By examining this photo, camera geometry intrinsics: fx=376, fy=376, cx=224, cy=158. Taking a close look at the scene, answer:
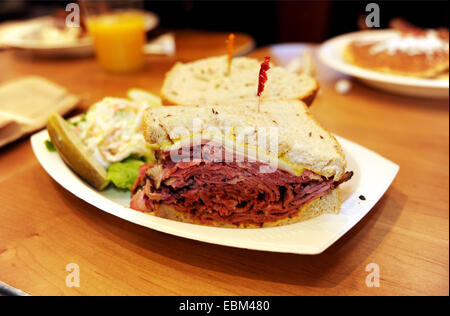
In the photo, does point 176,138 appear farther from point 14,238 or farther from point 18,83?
point 18,83

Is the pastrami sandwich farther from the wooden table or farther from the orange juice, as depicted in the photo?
the orange juice

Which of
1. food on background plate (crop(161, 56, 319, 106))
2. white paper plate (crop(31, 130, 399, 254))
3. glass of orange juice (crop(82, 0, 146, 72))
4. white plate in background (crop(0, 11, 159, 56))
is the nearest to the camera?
white paper plate (crop(31, 130, 399, 254))

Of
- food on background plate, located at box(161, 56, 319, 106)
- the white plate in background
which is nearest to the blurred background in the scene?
the white plate in background

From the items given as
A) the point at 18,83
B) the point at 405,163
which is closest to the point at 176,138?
the point at 405,163

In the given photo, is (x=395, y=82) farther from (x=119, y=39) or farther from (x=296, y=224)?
(x=119, y=39)

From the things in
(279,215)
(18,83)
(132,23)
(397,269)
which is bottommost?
(397,269)
